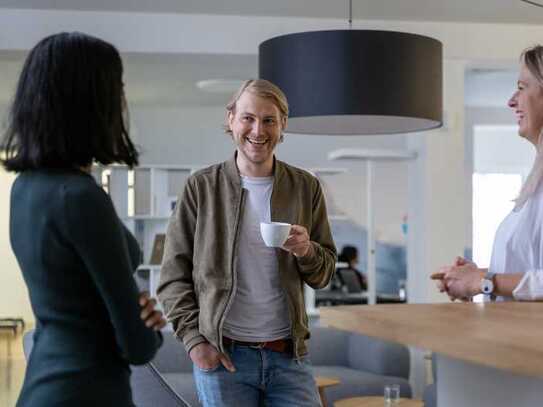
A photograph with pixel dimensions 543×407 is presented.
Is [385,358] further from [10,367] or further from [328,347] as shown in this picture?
[10,367]

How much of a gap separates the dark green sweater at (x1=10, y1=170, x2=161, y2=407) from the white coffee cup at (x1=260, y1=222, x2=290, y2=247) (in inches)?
19.7

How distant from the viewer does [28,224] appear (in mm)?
1297

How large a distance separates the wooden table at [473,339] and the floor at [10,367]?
16.4 ft

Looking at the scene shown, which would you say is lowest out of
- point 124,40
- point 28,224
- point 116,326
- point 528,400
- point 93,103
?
point 528,400

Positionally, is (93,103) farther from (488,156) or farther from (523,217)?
(488,156)

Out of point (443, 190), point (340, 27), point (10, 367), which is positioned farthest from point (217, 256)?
point (10, 367)

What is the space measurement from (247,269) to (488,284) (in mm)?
554

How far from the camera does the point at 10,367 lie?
27.5 feet

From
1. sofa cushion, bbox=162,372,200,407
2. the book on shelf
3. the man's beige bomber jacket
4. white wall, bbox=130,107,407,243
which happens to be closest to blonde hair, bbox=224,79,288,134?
the man's beige bomber jacket

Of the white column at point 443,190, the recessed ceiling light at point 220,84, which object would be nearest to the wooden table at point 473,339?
the white column at point 443,190

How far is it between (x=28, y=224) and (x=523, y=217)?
3.45 feet

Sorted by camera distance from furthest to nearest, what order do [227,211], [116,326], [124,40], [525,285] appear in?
1. [124,40]
2. [227,211]
3. [525,285]
4. [116,326]

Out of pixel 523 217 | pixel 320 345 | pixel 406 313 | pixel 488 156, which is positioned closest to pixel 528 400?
pixel 406 313

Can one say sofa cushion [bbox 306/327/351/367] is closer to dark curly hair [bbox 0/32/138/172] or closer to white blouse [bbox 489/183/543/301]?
white blouse [bbox 489/183/543/301]
